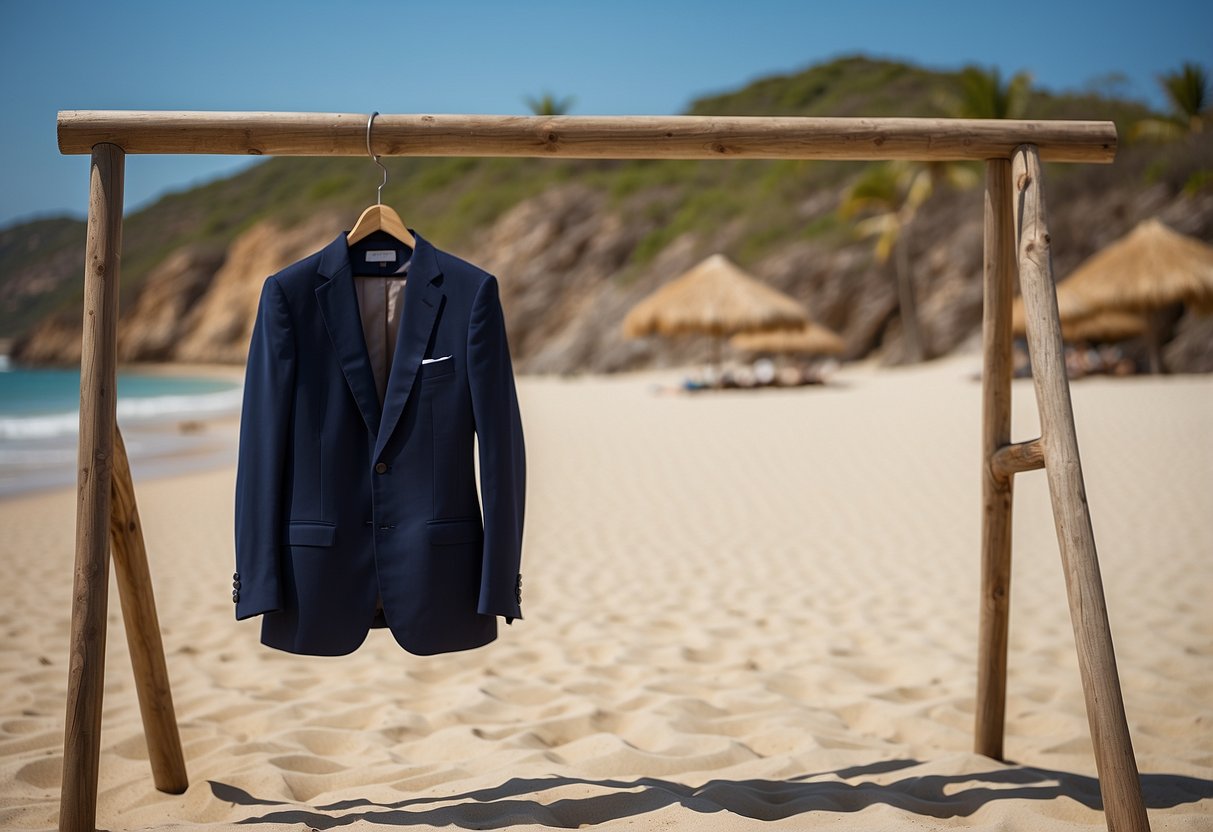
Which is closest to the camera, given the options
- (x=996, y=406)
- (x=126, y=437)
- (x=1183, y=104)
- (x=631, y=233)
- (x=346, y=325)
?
(x=346, y=325)

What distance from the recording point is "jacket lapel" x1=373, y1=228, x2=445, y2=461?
2531 mm

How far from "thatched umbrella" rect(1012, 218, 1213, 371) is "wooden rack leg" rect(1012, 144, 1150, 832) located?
16.4 meters

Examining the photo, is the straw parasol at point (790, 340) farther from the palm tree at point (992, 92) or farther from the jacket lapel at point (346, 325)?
the jacket lapel at point (346, 325)

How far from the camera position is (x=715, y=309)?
19.9 meters

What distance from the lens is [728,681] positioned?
13.1 ft

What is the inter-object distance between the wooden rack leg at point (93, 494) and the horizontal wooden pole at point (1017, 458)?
100 inches

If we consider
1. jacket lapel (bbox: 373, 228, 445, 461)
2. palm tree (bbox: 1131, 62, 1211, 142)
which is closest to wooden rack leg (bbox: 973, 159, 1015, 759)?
jacket lapel (bbox: 373, 228, 445, 461)

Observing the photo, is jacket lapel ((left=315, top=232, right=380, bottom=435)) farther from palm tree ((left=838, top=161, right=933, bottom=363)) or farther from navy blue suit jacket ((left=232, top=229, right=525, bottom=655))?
palm tree ((left=838, top=161, right=933, bottom=363))

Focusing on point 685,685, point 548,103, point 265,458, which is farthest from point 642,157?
point 548,103

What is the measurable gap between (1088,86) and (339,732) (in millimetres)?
36255

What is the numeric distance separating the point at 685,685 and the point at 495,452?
6.25 feet

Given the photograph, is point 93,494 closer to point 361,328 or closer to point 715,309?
point 361,328

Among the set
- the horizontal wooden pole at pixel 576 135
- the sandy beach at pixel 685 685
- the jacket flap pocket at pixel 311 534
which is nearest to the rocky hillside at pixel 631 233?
the sandy beach at pixel 685 685

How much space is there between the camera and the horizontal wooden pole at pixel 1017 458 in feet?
8.75
